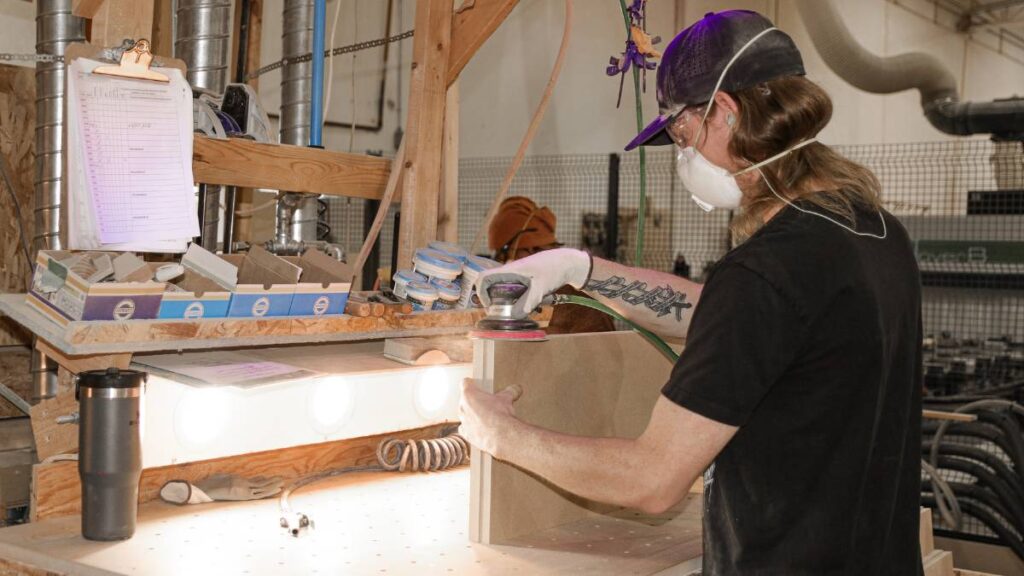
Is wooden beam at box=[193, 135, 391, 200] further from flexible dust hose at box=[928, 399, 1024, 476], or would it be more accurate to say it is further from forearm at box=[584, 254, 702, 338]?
flexible dust hose at box=[928, 399, 1024, 476]

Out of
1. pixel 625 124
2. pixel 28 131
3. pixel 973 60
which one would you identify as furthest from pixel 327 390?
pixel 973 60

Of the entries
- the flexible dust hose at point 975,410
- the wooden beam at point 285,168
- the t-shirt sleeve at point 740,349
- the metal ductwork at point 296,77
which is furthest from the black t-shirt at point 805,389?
the flexible dust hose at point 975,410

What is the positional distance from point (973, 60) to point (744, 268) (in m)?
12.8

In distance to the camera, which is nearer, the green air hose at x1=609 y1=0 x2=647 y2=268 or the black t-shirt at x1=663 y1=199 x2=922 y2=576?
the black t-shirt at x1=663 y1=199 x2=922 y2=576

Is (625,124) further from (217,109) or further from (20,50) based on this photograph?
(217,109)

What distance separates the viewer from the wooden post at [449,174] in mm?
2330

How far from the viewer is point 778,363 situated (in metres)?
1.16

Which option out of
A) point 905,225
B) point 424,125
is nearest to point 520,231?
point 424,125

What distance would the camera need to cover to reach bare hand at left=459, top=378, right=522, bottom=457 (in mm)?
1440

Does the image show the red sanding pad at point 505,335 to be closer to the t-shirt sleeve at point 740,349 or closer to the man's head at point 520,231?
the t-shirt sleeve at point 740,349

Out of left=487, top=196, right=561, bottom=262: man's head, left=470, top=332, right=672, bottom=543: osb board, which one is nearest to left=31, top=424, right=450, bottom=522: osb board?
left=470, top=332, right=672, bottom=543: osb board

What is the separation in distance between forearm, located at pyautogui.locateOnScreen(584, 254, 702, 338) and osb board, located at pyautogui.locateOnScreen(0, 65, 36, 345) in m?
2.55

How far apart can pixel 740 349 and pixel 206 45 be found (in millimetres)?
1937

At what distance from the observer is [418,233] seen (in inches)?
87.4
